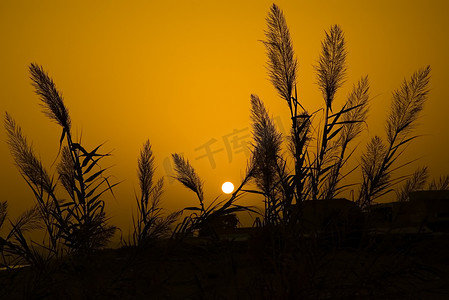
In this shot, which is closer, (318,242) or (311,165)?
(318,242)

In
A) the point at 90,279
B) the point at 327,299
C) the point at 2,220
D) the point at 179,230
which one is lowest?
the point at 327,299

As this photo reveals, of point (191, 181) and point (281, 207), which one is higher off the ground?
point (191, 181)

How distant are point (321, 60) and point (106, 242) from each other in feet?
4.68

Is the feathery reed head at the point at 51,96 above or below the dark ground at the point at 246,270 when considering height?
above

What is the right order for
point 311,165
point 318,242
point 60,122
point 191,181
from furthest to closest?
1. point 191,181
2. point 60,122
3. point 311,165
4. point 318,242

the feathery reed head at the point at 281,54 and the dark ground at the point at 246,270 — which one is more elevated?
the feathery reed head at the point at 281,54

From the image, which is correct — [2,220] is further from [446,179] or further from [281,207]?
[446,179]

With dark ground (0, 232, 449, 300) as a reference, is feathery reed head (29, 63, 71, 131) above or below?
above

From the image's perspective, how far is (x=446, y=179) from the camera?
2.84m

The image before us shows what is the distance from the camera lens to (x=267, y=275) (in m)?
1.93

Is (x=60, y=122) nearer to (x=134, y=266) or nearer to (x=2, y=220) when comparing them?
(x=2, y=220)

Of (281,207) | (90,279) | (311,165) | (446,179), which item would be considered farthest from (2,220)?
(446,179)

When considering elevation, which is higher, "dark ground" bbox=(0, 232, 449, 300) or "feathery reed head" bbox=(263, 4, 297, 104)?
"feathery reed head" bbox=(263, 4, 297, 104)

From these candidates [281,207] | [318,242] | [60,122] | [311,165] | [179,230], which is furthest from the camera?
[60,122]
